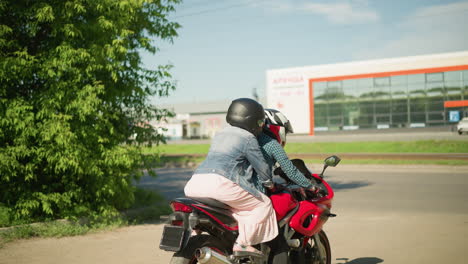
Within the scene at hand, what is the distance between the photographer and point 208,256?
3416 millimetres

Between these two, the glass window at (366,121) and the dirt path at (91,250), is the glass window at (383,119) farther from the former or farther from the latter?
the dirt path at (91,250)

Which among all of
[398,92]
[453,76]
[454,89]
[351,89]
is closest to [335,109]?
[351,89]

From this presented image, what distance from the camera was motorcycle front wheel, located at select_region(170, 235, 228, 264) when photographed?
346 centimetres

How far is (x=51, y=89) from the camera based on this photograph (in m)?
7.44

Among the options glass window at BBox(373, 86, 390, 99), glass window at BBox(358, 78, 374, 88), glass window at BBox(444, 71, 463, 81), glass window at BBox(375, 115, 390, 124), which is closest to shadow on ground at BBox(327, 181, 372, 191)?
glass window at BBox(444, 71, 463, 81)

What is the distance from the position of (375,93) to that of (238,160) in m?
51.6

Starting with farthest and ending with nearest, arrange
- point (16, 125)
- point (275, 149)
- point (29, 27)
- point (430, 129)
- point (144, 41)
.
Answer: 1. point (430, 129)
2. point (144, 41)
3. point (29, 27)
4. point (16, 125)
5. point (275, 149)

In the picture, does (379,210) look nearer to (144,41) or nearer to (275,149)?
(144,41)

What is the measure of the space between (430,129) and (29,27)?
47534 mm

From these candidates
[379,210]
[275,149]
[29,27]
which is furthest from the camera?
[379,210]

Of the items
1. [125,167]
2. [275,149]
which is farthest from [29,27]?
[275,149]

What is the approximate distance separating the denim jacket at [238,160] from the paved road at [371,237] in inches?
96.7

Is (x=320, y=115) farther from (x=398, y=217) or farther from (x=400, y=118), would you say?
(x=398, y=217)

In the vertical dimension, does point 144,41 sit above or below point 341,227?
above
